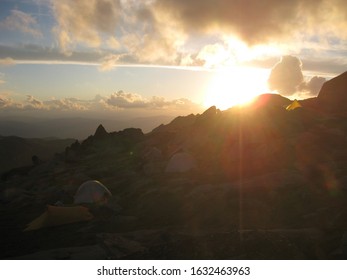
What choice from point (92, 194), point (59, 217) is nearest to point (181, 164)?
point (92, 194)

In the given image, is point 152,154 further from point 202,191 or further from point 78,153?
point 78,153

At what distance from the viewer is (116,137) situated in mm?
75938

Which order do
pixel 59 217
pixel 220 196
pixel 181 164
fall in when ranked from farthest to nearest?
pixel 181 164 → pixel 220 196 → pixel 59 217

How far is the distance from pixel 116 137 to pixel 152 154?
25.1 meters

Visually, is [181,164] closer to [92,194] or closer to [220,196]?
[92,194]

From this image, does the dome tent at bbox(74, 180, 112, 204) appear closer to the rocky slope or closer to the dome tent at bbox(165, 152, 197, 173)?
the rocky slope

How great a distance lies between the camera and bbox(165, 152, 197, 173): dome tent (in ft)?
144

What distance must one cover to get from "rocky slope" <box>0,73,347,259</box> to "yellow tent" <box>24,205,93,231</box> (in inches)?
29.6

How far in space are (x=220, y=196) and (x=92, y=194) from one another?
13.2 m

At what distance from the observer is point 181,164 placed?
44312mm

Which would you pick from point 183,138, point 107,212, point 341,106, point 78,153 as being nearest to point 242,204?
point 107,212

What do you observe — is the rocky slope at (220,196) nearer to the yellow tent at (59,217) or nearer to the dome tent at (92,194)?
the yellow tent at (59,217)

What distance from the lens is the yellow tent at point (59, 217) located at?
30703mm

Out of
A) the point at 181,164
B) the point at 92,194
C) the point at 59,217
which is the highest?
the point at 181,164
